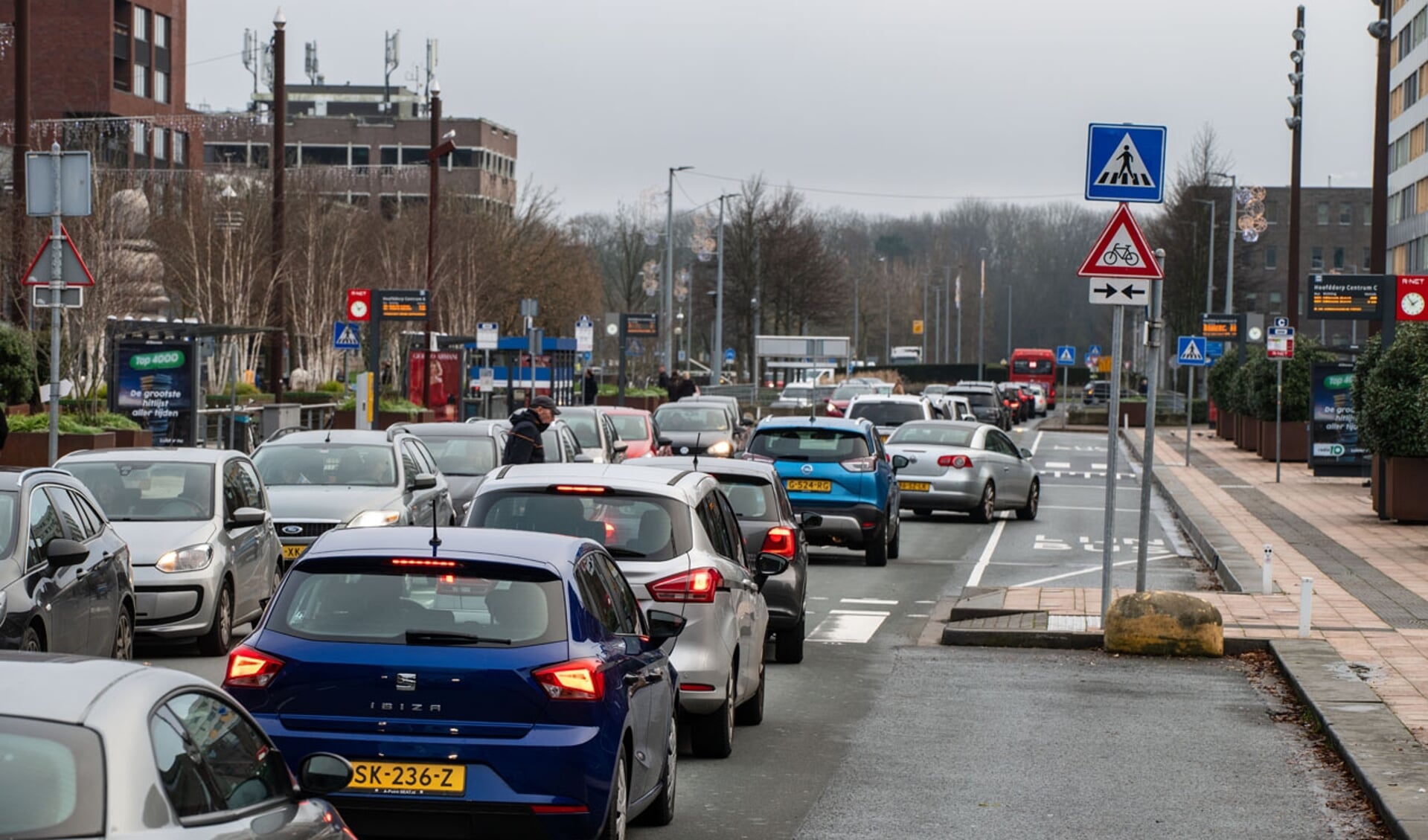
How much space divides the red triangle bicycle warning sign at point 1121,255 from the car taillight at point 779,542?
3.09 meters

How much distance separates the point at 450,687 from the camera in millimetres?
6973

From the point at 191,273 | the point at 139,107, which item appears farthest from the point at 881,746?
the point at 139,107

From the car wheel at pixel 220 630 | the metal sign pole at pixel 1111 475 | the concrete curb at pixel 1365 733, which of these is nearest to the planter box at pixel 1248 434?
the metal sign pole at pixel 1111 475

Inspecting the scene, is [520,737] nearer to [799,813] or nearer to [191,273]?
[799,813]

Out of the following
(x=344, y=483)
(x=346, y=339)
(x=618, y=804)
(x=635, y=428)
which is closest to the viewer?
(x=618, y=804)

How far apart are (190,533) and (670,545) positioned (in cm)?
557

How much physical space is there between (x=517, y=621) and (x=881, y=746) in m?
4.15

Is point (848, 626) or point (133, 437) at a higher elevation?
point (133, 437)

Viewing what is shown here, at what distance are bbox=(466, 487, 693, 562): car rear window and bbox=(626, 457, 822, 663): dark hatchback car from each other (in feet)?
11.9

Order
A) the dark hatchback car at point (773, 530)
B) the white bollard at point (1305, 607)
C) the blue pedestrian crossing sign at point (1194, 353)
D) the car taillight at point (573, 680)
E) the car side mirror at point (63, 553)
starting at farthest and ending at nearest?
1. the blue pedestrian crossing sign at point (1194, 353)
2. the white bollard at point (1305, 607)
3. the dark hatchback car at point (773, 530)
4. the car side mirror at point (63, 553)
5. the car taillight at point (573, 680)

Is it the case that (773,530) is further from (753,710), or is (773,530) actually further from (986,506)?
(986,506)

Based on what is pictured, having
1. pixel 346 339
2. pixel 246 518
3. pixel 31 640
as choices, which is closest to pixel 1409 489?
pixel 246 518

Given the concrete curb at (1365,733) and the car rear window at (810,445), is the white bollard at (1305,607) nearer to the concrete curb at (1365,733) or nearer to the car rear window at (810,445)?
the concrete curb at (1365,733)

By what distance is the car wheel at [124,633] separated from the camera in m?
12.0
